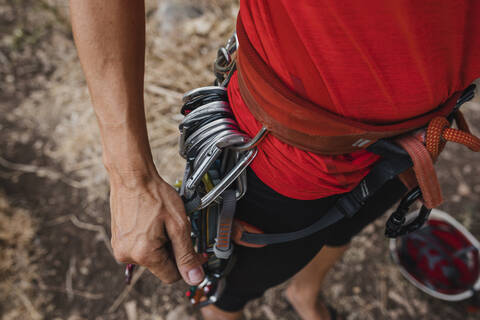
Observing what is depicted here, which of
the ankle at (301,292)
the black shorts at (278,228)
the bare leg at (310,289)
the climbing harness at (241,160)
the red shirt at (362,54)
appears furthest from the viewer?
the ankle at (301,292)

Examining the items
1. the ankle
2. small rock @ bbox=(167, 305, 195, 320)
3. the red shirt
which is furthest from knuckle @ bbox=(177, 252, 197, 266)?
small rock @ bbox=(167, 305, 195, 320)

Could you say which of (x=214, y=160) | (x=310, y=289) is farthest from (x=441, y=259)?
(x=214, y=160)

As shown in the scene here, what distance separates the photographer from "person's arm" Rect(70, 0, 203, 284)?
58 cm

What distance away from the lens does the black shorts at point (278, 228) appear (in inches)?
30.0

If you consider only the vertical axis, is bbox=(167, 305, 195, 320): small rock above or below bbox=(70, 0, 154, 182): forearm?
Result: below

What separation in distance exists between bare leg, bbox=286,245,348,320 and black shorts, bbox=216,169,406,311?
231 millimetres

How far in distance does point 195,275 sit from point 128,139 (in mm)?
341

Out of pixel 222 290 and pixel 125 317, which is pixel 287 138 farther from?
pixel 125 317

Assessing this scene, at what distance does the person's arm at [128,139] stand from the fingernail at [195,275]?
0.04m

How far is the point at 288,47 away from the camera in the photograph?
56cm

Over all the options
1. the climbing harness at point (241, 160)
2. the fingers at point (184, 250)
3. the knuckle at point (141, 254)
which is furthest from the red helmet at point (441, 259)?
the knuckle at point (141, 254)

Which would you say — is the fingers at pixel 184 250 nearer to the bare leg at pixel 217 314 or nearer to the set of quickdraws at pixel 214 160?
the set of quickdraws at pixel 214 160

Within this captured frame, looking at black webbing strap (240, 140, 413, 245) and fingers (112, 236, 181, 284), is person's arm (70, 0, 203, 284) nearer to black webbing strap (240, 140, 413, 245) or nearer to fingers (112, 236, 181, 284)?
fingers (112, 236, 181, 284)

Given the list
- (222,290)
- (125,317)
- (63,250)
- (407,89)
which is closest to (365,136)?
(407,89)
